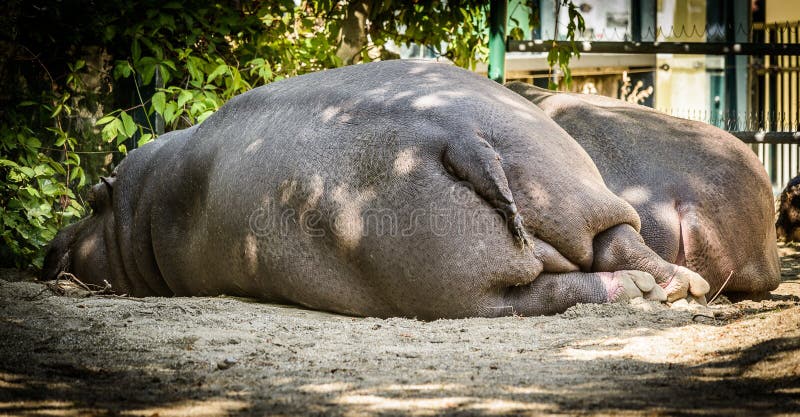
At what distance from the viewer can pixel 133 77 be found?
607 centimetres

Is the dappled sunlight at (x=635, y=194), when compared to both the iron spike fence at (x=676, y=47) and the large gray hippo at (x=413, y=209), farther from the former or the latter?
the iron spike fence at (x=676, y=47)

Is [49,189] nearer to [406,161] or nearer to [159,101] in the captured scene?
[159,101]

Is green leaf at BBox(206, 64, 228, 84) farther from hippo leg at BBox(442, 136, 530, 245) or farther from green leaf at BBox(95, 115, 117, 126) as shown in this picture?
hippo leg at BBox(442, 136, 530, 245)

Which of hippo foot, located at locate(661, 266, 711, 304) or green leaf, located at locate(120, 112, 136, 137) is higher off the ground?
green leaf, located at locate(120, 112, 136, 137)

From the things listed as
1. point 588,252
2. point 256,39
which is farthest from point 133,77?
point 588,252

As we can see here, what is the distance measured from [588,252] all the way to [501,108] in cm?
76

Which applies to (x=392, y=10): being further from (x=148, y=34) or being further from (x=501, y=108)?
(x=501, y=108)

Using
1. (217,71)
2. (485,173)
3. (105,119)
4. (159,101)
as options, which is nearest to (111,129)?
(105,119)

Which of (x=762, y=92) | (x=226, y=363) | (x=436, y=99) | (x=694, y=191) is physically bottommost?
(x=226, y=363)

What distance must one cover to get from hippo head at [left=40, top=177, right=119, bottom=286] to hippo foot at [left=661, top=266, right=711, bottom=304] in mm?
3228

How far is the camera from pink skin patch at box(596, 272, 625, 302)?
330 centimetres

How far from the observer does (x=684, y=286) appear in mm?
3439

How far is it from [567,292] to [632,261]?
0.33m

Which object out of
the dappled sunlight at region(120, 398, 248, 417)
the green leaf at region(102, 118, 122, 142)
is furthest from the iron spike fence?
the dappled sunlight at region(120, 398, 248, 417)
